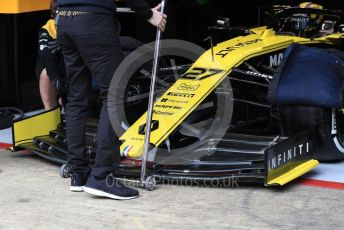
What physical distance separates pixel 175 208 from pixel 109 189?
1.54 ft

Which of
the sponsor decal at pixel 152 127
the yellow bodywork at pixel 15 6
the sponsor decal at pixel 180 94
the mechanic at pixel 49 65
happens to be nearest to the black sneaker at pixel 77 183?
the sponsor decal at pixel 152 127

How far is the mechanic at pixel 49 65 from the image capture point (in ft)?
22.3

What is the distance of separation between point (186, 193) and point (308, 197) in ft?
2.67

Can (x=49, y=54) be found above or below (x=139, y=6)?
below

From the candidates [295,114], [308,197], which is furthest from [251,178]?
[295,114]

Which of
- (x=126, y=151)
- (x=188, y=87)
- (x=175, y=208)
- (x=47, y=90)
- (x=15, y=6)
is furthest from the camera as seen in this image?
(x=15, y=6)

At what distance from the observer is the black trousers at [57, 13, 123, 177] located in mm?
5129

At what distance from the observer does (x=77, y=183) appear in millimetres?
5434

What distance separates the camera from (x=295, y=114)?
19.3 ft

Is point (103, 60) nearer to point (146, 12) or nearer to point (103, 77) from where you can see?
point (103, 77)

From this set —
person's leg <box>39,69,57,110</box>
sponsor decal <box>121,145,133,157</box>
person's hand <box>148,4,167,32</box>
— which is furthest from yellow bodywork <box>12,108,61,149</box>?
person's hand <box>148,4,167,32</box>

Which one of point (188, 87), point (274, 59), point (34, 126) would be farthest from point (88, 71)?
point (274, 59)

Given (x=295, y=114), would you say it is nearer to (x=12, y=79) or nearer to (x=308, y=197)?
(x=308, y=197)

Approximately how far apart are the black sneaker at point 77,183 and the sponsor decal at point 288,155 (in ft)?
4.21
